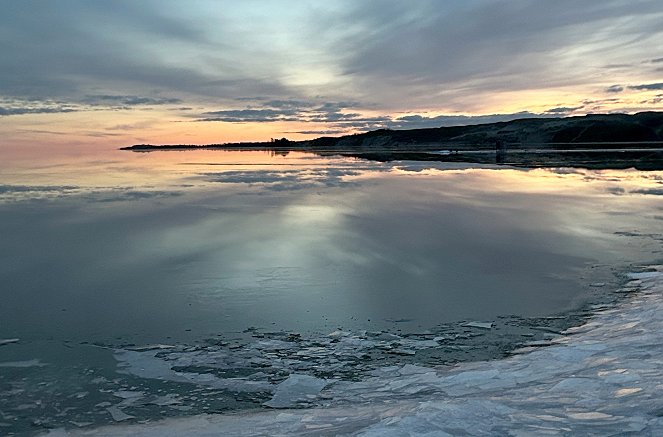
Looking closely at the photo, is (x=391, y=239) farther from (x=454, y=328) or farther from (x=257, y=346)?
(x=257, y=346)

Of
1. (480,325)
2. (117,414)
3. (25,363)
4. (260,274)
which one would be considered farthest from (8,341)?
(480,325)

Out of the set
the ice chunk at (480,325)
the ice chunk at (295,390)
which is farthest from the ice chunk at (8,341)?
the ice chunk at (480,325)

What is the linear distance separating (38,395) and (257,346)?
2.38 metres

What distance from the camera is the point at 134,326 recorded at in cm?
717

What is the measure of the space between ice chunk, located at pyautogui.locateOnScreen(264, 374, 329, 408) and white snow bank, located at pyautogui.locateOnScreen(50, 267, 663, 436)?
14 centimetres

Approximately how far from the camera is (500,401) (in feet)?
15.6

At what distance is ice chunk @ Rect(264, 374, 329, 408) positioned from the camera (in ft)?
17.2

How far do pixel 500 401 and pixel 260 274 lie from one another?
5717mm

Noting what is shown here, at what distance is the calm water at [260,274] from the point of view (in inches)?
243

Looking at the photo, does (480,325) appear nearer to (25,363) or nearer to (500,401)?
(500,401)

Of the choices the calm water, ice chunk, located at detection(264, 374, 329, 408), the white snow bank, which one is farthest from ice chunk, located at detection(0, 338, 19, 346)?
ice chunk, located at detection(264, 374, 329, 408)

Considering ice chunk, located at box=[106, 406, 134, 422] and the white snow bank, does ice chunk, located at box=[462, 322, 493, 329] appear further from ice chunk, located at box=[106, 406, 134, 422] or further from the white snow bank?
ice chunk, located at box=[106, 406, 134, 422]

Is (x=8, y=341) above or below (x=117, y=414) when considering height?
above

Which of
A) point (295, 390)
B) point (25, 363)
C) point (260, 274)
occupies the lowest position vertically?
point (295, 390)
